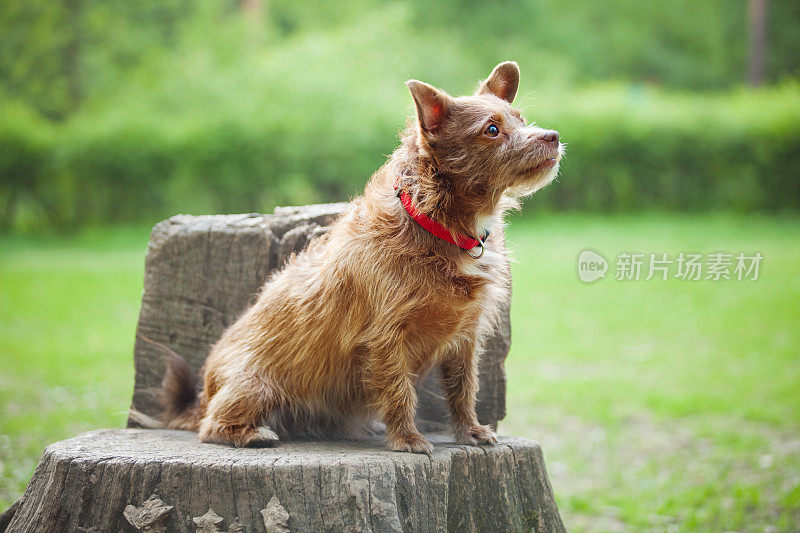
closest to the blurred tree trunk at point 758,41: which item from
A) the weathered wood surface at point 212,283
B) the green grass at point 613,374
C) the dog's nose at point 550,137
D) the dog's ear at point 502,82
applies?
the green grass at point 613,374

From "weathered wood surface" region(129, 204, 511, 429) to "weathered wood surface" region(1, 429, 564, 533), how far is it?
989mm

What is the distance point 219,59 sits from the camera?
2561 centimetres

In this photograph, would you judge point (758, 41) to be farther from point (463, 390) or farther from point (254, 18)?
point (463, 390)

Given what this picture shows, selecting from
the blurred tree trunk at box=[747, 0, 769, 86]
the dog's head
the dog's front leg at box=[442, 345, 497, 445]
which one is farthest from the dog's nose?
the blurred tree trunk at box=[747, 0, 769, 86]

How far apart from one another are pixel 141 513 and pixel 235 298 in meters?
1.54

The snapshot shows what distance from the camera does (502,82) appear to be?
333cm

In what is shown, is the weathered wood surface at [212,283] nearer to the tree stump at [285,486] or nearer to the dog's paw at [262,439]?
the tree stump at [285,486]

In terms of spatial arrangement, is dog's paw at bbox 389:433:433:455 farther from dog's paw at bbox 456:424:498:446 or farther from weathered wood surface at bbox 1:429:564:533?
dog's paw at bbox 456:424:498:446

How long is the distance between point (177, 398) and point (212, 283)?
0.67 meters

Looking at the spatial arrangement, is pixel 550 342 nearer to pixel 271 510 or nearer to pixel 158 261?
pixel 158 261

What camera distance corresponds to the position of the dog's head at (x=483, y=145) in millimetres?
2926

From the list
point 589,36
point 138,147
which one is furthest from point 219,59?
point 589,36

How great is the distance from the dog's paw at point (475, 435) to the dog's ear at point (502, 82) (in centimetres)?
151

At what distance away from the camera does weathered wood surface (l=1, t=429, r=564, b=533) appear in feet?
8.98
